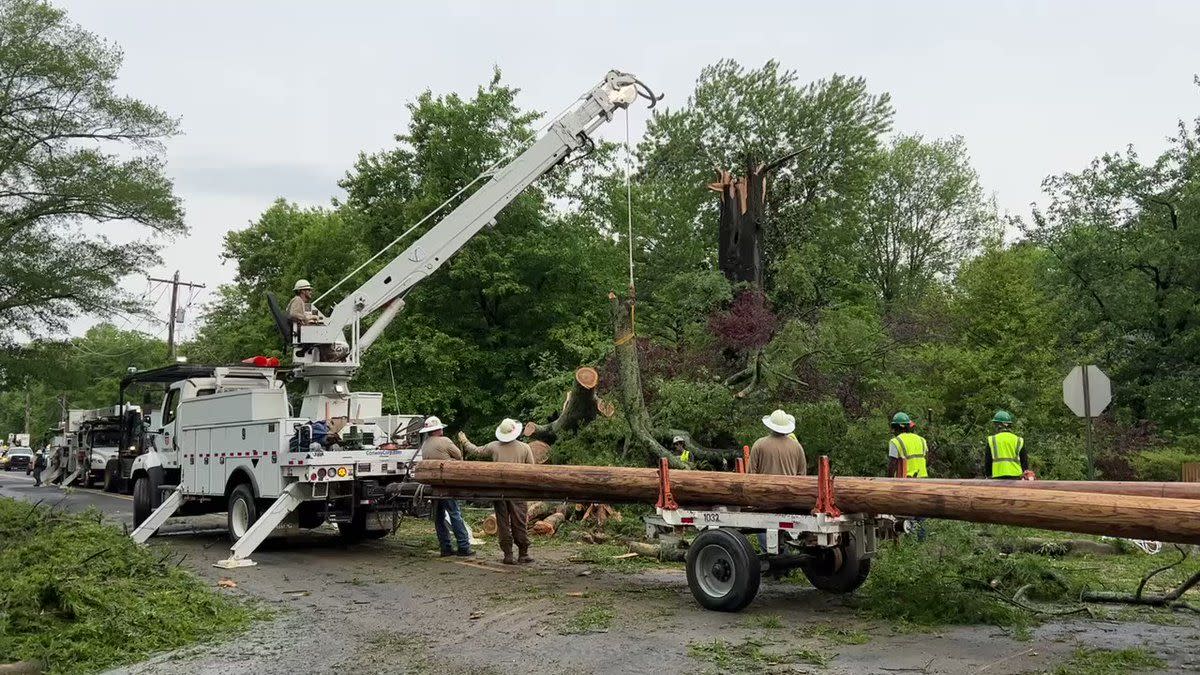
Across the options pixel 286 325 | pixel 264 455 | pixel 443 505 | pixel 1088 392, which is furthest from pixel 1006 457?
pixel 286 325

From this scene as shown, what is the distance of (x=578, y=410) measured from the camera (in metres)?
16.1

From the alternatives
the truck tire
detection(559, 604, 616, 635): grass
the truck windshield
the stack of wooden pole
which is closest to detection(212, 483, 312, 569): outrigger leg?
the stack of wooden pole

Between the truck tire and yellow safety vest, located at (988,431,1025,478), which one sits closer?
yellow safety vest, located at (988,431,1025,478)

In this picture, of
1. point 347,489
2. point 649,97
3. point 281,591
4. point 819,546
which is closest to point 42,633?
point 281,591

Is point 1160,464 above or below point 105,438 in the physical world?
below

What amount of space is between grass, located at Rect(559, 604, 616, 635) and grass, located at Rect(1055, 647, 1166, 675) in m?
3.27

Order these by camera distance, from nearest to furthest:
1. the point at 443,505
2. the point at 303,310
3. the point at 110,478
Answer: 1. the point at 443,505
2. the point at 303,310
3. the point at 110,478

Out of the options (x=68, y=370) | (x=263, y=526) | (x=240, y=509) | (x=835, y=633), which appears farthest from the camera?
(x=68, y=370)

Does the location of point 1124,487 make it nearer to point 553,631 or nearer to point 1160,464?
point 553,631

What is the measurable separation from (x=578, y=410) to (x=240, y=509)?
5.58 m

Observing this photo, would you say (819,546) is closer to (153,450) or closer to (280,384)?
(280,384)

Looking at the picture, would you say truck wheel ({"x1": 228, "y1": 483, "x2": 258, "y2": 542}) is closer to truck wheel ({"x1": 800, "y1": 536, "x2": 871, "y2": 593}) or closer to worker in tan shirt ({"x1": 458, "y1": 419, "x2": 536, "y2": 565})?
worker in tan shirt ({"x1": 458, "y1": 419, "x2": 536, "y2": 565})

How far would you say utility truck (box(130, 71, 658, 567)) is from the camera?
1183 cm

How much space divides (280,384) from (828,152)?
82.9 feet
